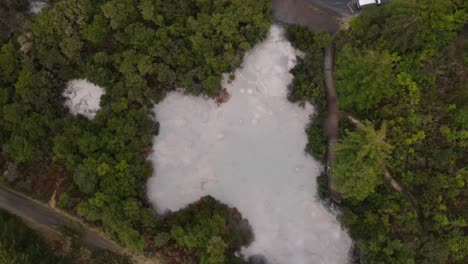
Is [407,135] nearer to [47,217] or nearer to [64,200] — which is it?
[64,200]

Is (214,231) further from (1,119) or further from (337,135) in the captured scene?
(1,119)

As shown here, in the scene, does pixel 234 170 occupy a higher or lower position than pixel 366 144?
lower

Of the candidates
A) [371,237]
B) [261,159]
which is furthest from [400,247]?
[261,159]

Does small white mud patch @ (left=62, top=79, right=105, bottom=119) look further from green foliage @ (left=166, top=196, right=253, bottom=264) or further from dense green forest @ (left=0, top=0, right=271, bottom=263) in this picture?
green foliage @ (left=166, top=196, right=253, bottom=264)

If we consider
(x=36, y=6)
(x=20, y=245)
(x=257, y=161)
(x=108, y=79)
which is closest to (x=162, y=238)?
(x=257, y=161)

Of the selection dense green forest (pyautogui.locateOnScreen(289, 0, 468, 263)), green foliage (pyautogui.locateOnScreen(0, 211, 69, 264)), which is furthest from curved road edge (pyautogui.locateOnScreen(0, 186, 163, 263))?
dense green forest (pyautogui.locateOnScreen(289, 0, 468, 263))

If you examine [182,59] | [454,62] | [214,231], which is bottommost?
[214,231]

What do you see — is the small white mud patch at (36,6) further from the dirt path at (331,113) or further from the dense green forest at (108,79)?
the dirt path at (331,113)
